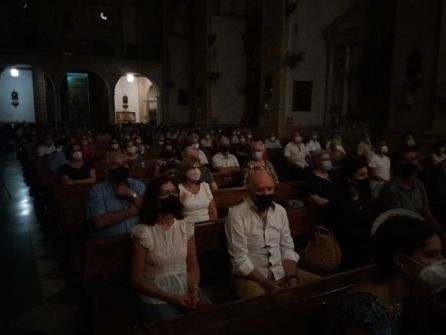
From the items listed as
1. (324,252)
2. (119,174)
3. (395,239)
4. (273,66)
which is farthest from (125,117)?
(395,239)

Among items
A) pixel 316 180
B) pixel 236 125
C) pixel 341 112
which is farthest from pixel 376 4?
pixel 316 180

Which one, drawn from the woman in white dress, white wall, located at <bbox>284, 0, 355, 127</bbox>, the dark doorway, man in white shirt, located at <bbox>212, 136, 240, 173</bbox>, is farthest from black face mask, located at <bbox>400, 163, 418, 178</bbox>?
the dark doorway

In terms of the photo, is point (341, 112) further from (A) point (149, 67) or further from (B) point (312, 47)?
(A) point (149, 67)

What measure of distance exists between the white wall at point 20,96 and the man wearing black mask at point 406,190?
82.7 ft

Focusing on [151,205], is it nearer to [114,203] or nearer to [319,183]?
[114,203]

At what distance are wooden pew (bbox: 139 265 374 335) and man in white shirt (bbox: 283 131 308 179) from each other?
6645 mm

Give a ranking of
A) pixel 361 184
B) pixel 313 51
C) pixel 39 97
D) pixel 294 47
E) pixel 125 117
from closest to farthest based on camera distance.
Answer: pixel 361 184, pixel 294 47, pixel 313 51, pixel 39 97, pixel 125 117

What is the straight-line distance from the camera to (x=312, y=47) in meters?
14.3

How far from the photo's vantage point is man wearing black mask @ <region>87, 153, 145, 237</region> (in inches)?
130

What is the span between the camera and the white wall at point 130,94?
27062mm

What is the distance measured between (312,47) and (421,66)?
5289mm

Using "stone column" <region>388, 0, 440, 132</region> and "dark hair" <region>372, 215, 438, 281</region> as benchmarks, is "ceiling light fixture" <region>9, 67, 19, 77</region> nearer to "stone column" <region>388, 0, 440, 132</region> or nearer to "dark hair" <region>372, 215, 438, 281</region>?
"stone column" <region>388, 0, 440, 132</region>

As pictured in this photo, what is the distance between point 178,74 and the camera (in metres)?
23.1

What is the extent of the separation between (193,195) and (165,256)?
4.54ft
